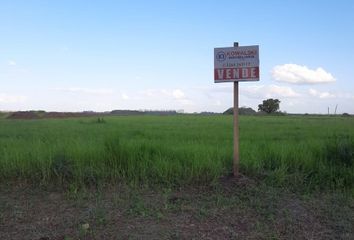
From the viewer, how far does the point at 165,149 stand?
8.21 meters

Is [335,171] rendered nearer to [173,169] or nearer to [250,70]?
[250,70]

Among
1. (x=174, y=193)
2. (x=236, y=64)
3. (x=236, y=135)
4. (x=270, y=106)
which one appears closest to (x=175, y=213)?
(x=174, y=193)

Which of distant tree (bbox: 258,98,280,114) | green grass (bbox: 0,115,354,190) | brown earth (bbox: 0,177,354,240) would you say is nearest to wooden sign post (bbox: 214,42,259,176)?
green grass (bbox: 0,115,354,190)

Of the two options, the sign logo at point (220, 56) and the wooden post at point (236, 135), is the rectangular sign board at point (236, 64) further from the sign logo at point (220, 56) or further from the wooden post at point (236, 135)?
the wooden post at point (236, 135)

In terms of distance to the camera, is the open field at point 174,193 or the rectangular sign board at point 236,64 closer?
the open field at point 174,193

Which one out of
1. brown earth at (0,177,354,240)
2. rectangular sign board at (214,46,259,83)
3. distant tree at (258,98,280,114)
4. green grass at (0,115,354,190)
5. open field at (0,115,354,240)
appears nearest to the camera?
brown earth at (0,177,354,240)

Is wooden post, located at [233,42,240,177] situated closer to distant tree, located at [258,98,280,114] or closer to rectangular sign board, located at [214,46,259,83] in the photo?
rectangular sign board, located at [214,46,259,83]

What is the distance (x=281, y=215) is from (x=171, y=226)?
1.48 m

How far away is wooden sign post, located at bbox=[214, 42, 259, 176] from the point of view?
6.62m

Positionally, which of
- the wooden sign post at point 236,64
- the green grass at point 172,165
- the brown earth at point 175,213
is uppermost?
the wooden sign post at point 236,64

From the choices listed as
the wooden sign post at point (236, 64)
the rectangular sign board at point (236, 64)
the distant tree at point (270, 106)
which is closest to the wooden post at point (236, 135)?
the wooden sign post at point (236, 64)

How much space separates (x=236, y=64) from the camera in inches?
263

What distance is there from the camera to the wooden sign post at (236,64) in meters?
6.62

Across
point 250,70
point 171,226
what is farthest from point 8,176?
point 250,70
